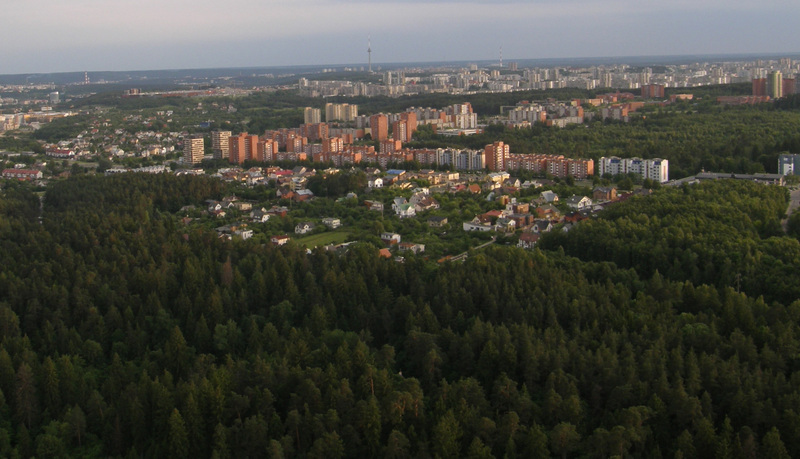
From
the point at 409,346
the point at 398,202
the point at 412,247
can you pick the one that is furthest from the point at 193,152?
the point at 409,346

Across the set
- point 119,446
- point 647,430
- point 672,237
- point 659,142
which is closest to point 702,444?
point 647,430

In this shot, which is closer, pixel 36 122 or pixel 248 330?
pixel 248 330

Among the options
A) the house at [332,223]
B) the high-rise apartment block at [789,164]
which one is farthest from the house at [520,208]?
the high-rise apartment block at [789,164]

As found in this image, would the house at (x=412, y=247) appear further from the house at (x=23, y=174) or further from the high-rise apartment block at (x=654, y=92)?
the high-rise apartment block at (x=654, y=92)

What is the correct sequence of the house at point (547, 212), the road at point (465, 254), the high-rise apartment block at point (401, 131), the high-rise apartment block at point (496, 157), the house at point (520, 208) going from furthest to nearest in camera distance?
the high-rise apartment block at point (401, 131), the high-rise apartment block at point (496, 157), the house at point (520, 208), the house at point (547, 212), the road at point (465, 254)

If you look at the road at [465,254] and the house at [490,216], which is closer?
the road at [465,254]

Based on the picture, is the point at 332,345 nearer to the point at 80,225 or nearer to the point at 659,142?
the point at 80,225

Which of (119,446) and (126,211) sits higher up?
(126,211)
